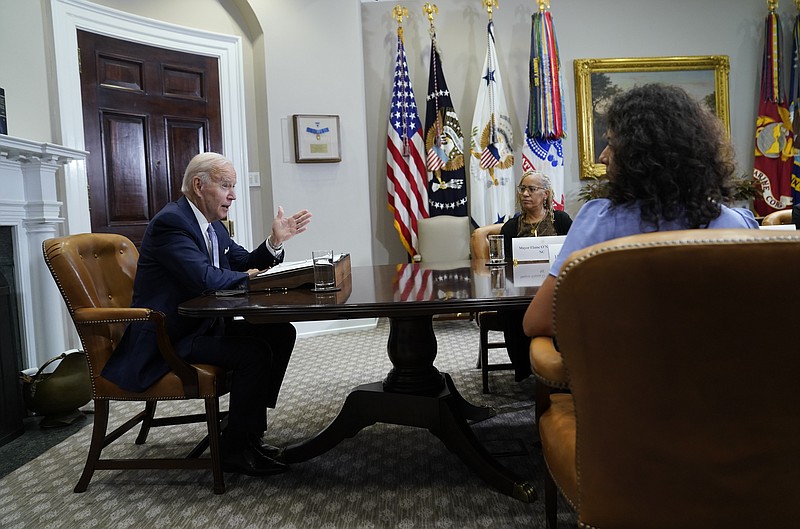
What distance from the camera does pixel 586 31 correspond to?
5.91 m

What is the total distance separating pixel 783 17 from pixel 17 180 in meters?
6.50

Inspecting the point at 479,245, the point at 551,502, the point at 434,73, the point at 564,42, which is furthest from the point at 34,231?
the point at 564,42

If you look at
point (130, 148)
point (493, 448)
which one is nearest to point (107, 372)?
point (493, 448)

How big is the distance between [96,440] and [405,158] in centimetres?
401

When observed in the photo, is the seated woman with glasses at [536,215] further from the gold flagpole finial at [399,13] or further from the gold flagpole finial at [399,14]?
the gold flagpole finial at [399,13]

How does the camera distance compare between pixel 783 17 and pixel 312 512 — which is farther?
pixel 783 17

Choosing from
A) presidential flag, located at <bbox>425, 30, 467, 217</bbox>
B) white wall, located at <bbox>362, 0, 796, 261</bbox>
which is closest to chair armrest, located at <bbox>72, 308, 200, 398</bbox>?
presidential flag, located at <bbox>425, 30, 467, 217</bbox>

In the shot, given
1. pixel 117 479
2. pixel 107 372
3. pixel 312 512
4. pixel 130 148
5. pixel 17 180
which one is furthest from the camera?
pixel 130 148

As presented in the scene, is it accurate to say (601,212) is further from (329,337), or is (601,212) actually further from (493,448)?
(329,337)

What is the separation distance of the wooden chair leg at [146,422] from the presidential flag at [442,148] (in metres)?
3.58

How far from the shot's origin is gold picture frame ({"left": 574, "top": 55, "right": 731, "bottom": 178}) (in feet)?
19.4

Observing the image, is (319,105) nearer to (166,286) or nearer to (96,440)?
(166,286)

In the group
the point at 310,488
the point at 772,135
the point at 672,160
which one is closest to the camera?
the point at 672,160

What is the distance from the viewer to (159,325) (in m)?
2.02
